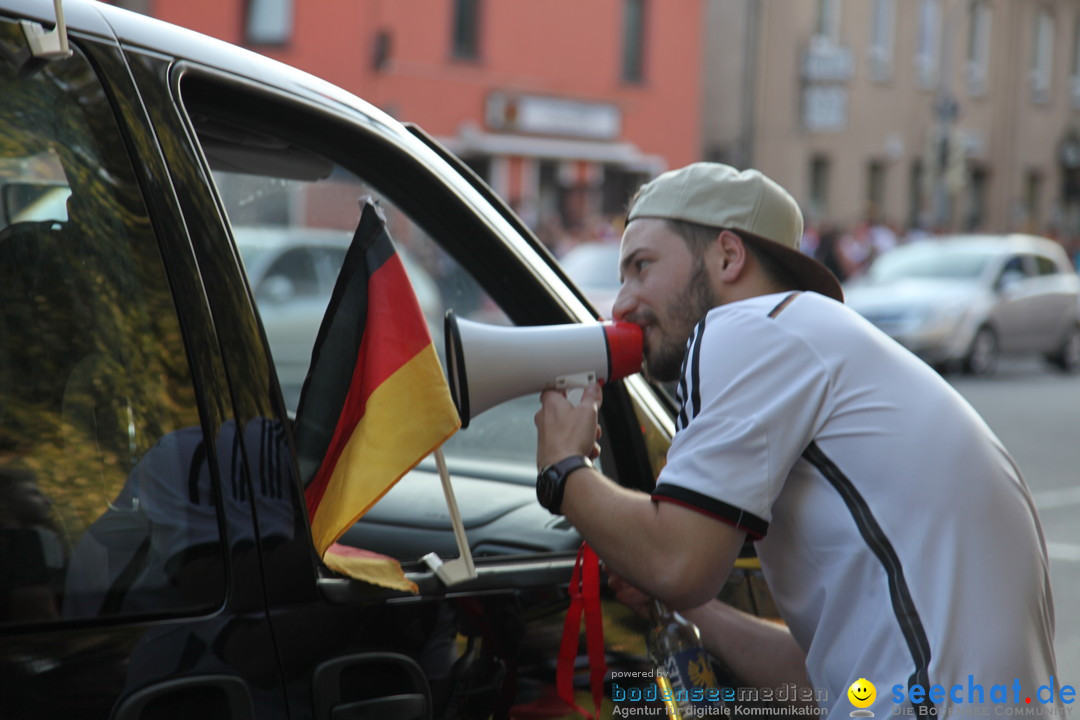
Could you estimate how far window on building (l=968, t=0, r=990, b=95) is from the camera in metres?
34.9

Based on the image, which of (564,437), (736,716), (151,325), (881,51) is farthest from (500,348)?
(881,51)

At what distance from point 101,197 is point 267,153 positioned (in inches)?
25.1

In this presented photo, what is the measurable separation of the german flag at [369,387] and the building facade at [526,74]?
52.5ft

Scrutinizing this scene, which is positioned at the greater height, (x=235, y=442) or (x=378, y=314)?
(x=378, y=314)

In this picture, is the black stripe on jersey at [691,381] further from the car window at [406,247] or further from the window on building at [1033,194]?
the window on building at [1033,194]

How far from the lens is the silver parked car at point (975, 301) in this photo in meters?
14.7

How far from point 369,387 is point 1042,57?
39353 millimetres

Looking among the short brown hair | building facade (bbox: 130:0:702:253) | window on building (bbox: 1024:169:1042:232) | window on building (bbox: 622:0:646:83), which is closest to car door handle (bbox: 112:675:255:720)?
the short brown hair

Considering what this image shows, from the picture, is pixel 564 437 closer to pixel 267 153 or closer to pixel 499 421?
pixel 267 153

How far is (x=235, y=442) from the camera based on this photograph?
1597 millimetres

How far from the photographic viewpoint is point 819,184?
103ft

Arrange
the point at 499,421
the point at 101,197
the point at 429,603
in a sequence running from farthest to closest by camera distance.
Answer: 1. the point at 499,421
2. the point at 429,603
3. the point at 101,197

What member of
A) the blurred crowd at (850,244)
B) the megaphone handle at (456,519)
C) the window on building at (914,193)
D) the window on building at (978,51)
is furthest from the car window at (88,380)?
the window on building at (978,51)

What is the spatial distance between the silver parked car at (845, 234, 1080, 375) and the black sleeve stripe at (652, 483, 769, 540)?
12710mm
